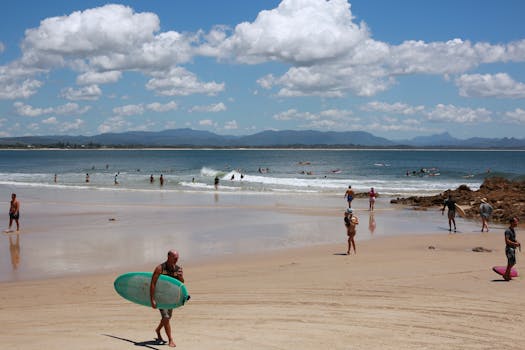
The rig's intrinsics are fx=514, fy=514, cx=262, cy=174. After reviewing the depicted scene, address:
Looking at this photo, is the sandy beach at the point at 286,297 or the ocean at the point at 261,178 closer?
the sandy beach at the point at 286,297

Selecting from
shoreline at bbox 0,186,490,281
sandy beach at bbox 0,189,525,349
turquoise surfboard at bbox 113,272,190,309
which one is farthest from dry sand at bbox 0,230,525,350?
shoreline at bbox 0,186,490,281

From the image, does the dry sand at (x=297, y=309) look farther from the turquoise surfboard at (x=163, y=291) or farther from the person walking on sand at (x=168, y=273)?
the turquoise surfboard at (x=163, y=291)

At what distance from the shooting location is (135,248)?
17156mm

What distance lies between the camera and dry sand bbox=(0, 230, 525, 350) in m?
8.09

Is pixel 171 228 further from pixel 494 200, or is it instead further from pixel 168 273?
pixel 494 200

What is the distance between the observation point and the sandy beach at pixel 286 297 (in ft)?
26.9

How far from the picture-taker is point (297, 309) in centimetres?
972

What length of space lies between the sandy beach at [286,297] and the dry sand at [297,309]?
0.02 m

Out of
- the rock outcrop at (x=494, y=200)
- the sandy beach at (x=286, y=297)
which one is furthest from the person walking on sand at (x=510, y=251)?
the rock outcrop at (x=494, y=200)

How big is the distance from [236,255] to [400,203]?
20746 mm

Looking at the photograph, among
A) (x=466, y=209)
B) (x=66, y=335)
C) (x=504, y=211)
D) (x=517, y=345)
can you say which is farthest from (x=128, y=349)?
(x=466, y=209)

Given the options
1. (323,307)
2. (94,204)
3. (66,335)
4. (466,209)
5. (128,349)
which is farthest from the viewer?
(94,204)

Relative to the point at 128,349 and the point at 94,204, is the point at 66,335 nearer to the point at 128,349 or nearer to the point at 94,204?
the point at 128,349

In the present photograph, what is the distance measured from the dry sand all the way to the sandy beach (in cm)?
2
